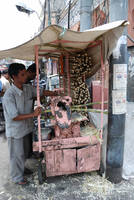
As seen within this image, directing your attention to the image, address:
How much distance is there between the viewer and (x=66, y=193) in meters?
2.39

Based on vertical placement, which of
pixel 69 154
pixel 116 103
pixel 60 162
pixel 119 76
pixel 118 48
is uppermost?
pixel 118 48

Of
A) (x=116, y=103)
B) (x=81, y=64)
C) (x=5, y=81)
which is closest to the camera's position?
(x=116, y=103)

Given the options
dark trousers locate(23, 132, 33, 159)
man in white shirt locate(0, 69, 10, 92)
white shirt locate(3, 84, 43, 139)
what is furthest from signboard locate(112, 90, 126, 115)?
man in white shirt locate(0, 69, 10, 92)

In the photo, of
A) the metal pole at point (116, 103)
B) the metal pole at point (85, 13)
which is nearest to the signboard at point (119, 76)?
the metal pole at point (116, 103)

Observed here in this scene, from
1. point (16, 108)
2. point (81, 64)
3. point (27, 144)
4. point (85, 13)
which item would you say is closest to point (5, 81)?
point (27, 144)

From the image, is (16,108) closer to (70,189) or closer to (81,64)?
(81,64)

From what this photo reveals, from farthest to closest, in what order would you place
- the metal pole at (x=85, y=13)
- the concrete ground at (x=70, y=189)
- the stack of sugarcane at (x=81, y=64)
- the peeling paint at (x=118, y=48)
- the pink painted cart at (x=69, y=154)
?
1. the metal pole at (x=85, y=13)
2. the stack of sugarcane at (x=81, y=64)
3. the pink painted cart at (x=69, y=154)
4. the concrete ground at (x=70, y=189)
5. the peeling paint at (x=118, y=48)

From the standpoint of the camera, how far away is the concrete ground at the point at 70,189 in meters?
2.31

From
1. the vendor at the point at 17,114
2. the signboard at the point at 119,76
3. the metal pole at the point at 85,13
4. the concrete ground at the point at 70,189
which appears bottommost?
the concrete ground at the point at 70,189

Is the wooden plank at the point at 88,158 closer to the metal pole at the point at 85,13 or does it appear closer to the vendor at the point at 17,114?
the vendor at the point at 17,114

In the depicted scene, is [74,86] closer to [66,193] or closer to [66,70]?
[66,70]

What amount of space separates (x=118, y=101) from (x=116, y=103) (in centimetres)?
4

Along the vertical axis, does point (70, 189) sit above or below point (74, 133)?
below

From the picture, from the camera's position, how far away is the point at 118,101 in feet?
7.66
